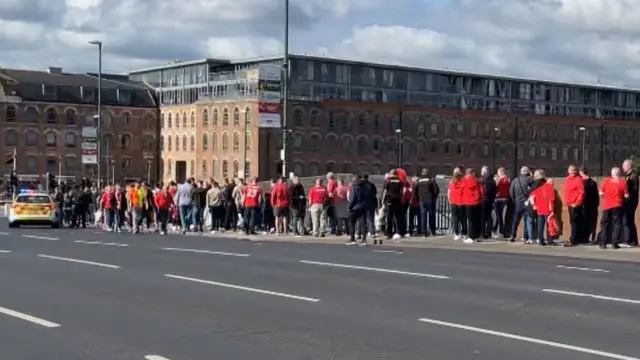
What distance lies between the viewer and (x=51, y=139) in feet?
393

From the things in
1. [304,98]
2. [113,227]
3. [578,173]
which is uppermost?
[304,98]

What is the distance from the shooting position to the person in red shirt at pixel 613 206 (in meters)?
22.1

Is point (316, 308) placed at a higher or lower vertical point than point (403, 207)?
lower

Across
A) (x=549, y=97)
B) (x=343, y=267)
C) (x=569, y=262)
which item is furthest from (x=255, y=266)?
(x=549, y=97)

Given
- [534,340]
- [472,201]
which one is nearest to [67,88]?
[472,201]

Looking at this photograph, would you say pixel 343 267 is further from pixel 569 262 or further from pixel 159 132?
pixel 159 132

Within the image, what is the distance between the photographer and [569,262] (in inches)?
785

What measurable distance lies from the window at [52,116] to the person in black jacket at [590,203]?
103 meters

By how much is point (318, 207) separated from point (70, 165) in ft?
315

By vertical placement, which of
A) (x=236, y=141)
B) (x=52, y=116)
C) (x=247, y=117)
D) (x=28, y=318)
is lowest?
(x=28, y=318)

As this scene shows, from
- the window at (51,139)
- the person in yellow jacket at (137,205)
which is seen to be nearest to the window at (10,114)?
the window at (51,139)

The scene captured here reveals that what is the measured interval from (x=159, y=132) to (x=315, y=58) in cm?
2346

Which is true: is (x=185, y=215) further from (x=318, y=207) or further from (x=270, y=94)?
(x=318, y=207)

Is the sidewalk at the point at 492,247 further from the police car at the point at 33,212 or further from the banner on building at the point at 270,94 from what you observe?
the police car at the point at 33,212
